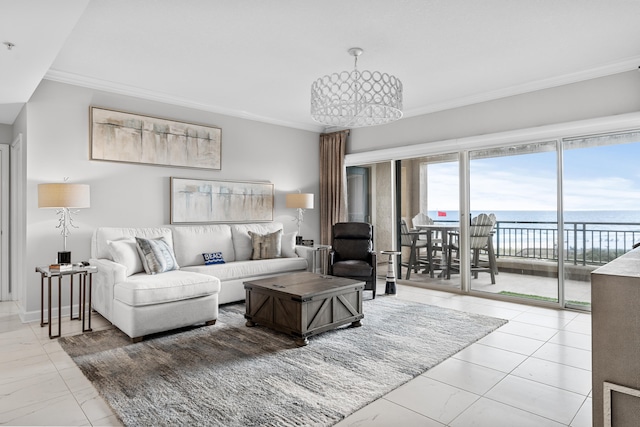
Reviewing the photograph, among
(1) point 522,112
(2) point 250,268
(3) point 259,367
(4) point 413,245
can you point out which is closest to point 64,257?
(2) point 250,268

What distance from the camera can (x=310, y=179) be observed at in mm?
6504

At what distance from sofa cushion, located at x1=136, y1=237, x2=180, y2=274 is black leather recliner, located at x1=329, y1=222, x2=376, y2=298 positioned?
205cm

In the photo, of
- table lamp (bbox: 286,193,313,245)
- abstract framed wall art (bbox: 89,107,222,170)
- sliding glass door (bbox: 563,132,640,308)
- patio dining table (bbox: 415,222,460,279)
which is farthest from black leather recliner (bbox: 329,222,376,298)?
sliding glass door (bbox: 563,132,640,308)

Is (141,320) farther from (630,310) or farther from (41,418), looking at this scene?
(630,310)

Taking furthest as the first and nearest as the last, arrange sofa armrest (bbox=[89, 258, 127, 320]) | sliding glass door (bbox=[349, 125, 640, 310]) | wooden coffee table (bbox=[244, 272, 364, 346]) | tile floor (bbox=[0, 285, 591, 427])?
sliding glass door (bbox=[349, 125, 640, 310]) < sofa armrest (bbox=[89, 258, 127, 320]) < wooden coffee table (bbox=[244, 272, 364, 346]) < tile floor (bbox=[0, 285, 591, 427])

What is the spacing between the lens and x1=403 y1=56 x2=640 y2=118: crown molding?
148 inches

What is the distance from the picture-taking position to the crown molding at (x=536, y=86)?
12.3ft

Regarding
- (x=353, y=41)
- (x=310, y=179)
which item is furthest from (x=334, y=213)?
(x=353, y=41)

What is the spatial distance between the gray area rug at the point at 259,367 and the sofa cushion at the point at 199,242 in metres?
1.08

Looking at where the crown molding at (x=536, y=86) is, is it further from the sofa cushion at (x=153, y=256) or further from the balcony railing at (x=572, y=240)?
the sofa cushion at (x=153, y=256)

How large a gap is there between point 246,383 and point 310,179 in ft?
14.6

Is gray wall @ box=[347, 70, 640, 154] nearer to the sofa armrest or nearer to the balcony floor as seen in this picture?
the balcony floor

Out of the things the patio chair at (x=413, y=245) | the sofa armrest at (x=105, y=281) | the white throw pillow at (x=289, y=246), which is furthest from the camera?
the patio chair at (x=413, y=245)

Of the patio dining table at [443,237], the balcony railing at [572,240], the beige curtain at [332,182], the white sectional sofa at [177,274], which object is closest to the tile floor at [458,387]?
the white sectional sofa at [177,274]
